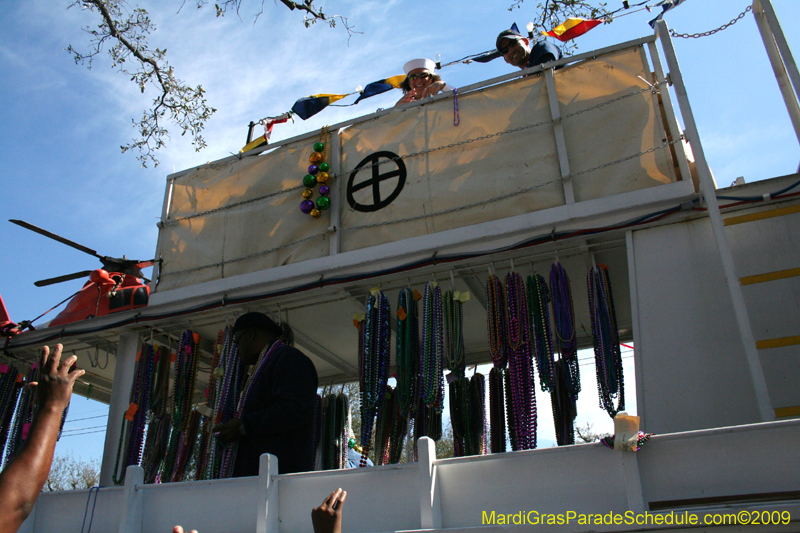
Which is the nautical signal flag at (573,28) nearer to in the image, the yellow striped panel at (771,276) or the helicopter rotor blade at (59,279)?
the yellow striped panel at (771,276)

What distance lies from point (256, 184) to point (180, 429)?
2.30 metres

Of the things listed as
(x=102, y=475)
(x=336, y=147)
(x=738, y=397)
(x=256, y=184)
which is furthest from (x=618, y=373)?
(x=102, y=475)

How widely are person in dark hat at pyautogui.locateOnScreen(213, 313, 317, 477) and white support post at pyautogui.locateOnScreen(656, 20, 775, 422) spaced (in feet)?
8.91

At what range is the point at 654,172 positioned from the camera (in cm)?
481

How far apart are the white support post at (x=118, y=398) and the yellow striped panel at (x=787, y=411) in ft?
16.7

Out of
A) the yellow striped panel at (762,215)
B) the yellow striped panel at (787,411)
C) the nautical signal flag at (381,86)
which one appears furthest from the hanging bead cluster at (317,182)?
the yellow striped panel at (787,411)

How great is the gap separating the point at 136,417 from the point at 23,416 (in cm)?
162

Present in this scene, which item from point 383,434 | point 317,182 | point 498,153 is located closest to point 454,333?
point 383,434

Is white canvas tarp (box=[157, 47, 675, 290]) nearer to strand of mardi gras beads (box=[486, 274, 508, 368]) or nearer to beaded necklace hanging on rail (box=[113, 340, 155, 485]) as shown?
strand of mardi gras beads (box=[486, 274, 508, 368])

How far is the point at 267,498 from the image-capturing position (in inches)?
149

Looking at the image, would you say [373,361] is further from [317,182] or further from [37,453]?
[37,453]

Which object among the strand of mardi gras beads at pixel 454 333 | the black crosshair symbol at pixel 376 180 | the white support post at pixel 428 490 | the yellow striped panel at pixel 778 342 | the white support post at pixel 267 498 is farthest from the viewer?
the black crosshair symbol at pixel 376 180

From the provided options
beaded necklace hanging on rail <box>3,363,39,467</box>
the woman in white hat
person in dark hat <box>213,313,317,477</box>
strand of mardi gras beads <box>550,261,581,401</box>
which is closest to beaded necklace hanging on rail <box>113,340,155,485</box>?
beaded necklace hanging on rail <box>3,363,39,467</box>

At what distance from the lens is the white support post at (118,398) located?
239 inches
